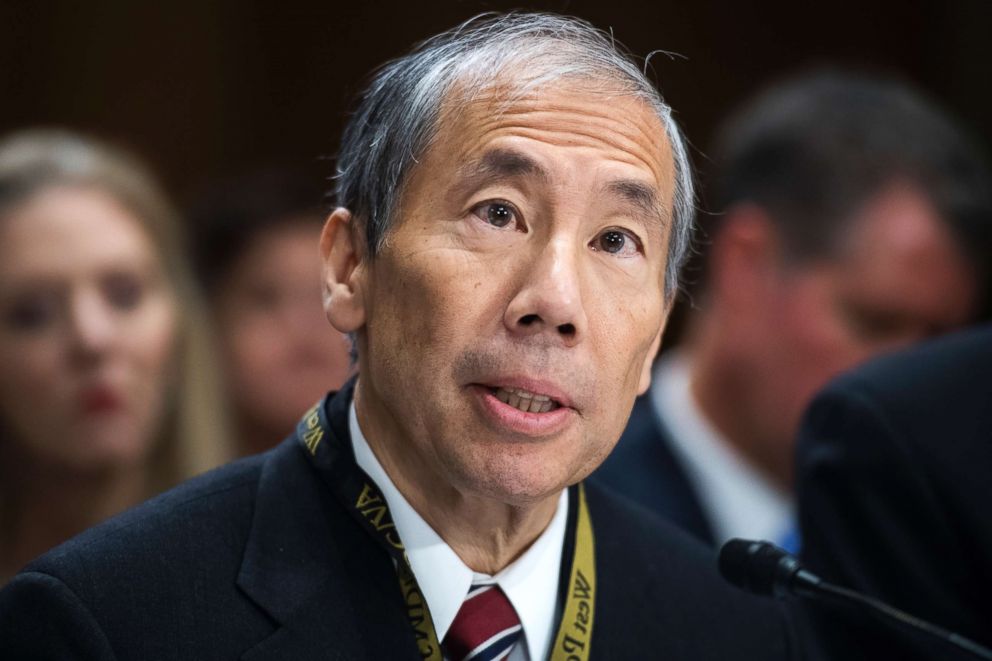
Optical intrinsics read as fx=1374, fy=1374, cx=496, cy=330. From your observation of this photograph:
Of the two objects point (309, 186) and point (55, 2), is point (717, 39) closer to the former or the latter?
point (309, 186)

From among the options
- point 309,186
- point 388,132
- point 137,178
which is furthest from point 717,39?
point 388,132

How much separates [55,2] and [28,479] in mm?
2566

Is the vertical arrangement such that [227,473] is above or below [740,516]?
above

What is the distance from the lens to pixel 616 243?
5.94 ft

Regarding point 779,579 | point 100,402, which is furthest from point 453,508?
point 100,402

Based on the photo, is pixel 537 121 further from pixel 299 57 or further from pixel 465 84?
pixel 299 57

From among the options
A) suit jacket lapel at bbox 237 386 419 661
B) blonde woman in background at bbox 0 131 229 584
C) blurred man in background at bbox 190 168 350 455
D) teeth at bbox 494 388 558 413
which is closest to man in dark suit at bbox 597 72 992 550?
blurred man in background at bbox 190 168 350 455

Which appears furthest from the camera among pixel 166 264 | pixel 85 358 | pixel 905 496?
pixel 166 264

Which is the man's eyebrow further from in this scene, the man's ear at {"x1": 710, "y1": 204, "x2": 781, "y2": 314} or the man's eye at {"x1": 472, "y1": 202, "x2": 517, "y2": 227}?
Answer: the man's ear at {"x1": 710, "y1": 204, "x2": 781, "y2": 314}

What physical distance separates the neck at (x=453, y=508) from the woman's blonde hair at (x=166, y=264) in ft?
4.60

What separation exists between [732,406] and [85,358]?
6.04 feet

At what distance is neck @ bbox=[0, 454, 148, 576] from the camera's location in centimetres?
299

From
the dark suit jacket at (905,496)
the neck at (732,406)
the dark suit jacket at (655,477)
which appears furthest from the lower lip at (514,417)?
the neck at (732,406)

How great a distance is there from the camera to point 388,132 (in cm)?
185
